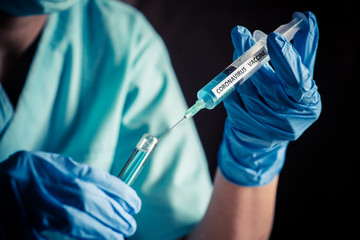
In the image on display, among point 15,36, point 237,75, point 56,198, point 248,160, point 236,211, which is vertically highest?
point 15,36

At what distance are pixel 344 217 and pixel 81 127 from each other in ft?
3.21

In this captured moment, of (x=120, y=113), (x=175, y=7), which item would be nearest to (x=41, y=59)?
(x=120, y=113)

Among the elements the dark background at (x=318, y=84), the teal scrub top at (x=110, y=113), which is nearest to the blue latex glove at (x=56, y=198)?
the teal scrub top at (x=110, y=113)

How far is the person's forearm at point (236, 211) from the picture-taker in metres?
0.82

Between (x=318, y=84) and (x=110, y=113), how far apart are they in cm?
71

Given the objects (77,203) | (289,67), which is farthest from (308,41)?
(77,203)

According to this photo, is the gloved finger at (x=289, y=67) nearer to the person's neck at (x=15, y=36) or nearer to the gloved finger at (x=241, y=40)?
the gloved finger at (x=241, y=40)

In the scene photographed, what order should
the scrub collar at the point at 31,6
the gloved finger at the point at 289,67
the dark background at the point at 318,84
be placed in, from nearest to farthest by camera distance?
the gloved finger at the point at 289,67
the scrub collar at the point at 31,6
the dark background at the point at 318,84

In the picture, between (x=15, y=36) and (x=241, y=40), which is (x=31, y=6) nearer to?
(x=15, y=36)

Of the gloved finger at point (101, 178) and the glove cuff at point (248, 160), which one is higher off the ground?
the gloved finger at point (101, 178)

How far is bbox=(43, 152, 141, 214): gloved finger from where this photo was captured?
2.23ft

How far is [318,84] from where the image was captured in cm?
110

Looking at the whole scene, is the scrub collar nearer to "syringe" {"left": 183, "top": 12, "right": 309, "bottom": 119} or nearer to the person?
the person

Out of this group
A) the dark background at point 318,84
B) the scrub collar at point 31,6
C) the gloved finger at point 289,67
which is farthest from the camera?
the dark background at point 318,84
